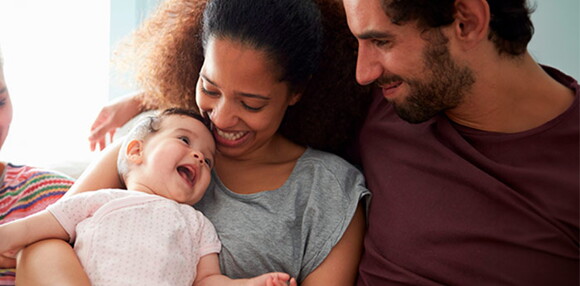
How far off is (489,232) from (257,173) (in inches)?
26.1

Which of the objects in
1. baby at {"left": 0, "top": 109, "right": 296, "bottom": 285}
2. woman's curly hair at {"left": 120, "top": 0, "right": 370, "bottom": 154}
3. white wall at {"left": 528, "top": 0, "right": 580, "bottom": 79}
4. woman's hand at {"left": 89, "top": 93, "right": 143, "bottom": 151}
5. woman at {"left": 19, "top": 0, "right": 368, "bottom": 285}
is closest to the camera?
baby at {"left": 0, "top": 109, "right": 296, "bottom": 285}

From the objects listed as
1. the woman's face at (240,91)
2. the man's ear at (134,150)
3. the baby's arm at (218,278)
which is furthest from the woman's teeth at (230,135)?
the baby's arm at (218,278)

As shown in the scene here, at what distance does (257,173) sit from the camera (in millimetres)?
1869

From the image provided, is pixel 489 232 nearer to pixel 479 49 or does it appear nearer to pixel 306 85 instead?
pixel 479 49

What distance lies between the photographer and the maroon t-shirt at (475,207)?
145cm


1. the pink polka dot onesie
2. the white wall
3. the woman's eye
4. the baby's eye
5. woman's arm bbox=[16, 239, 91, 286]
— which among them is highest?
the white wall

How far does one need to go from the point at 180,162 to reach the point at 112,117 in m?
0.66

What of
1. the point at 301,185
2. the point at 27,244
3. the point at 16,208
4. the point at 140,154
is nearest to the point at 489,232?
the point at 301,185

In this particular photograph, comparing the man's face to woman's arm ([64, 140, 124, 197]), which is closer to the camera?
the man's face

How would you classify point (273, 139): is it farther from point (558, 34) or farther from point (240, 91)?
point (558, 34)

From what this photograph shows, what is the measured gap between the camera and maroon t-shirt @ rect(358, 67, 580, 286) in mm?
1446

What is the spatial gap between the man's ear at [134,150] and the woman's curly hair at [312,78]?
0.27 metres

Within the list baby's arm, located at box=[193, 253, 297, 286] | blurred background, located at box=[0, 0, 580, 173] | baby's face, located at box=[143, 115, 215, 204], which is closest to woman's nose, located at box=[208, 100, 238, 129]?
baby's face, located at box=[143, 115, 215, 204]

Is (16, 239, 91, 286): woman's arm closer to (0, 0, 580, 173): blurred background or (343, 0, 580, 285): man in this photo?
(343, 0, 580, 285): man
